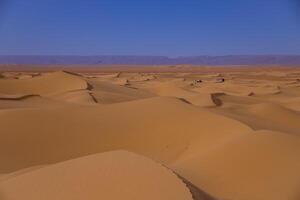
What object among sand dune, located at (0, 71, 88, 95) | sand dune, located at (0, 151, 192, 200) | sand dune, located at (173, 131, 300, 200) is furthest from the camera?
sand dune, located at (0, 71, 88, 95)

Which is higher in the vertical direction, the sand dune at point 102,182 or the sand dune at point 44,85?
the sand dune at point 44,85

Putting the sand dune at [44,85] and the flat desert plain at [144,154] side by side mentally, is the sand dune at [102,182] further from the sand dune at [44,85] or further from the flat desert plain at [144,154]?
the sand dune at [44,85]

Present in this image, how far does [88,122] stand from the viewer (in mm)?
8625

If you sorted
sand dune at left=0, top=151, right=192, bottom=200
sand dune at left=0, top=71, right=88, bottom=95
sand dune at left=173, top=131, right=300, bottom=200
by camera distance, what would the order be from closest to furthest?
sand dune at left=0, top=151, right=192, bottom=200 < sand dune at left=173, top=131, right=300, bottom=200 < sand dune at left=0, top=71, right=88, bottom=95

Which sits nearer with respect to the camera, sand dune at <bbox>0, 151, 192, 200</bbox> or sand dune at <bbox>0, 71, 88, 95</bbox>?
sand dune at <bbox>0, 151, 192, 200</bbox>

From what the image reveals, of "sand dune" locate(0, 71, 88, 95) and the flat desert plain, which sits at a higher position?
"sand dune" locate(0, 71, 88, 95)

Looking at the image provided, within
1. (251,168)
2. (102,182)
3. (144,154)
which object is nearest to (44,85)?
(144,154)

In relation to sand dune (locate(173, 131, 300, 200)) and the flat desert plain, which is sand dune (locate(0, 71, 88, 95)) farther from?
sand dune (locate(173, 131, 300, 200))

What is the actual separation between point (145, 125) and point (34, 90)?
12.0 m

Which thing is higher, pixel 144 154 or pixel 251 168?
pixel 144 154

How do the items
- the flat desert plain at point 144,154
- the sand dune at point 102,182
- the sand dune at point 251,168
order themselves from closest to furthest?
1. the sand dune at point 102,182
2. the flat desert plain at point 144,154
3. the sand dune at point 251,168

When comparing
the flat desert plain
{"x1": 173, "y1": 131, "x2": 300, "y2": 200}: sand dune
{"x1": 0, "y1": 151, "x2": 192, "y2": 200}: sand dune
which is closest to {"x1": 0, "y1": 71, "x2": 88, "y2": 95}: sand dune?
the flat desert plain

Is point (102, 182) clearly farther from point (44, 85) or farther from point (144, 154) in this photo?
point (44, 85)

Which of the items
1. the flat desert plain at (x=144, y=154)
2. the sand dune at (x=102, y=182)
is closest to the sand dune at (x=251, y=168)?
the flat desert plain at (x=144, y=154)
